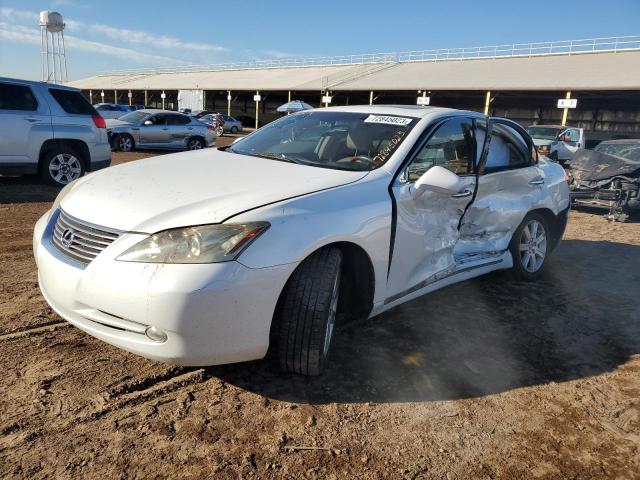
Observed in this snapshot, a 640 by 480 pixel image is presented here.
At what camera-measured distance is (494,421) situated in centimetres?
254

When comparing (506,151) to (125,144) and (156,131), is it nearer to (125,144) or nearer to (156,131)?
(156,131)

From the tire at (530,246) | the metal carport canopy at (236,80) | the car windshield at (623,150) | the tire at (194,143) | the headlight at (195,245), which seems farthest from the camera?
the metal carport canopy at (236,80)

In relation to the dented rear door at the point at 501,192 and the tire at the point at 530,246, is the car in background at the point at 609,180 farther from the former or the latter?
the dented rear door at the point at 501,192

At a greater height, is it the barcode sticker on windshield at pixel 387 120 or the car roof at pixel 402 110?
the car roof at pixel 402 110

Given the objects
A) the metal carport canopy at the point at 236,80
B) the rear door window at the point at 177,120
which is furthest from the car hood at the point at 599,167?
the metal carport canopy at the point at 236,80

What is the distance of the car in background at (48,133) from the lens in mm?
7352

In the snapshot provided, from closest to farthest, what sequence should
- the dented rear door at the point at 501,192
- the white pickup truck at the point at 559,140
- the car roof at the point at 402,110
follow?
1. the car roof at the point at 402,110
2. the dented rear door at the point at 501,192
3. the white pickup truck at the point at 559,140

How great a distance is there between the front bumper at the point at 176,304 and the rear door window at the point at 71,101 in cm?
653

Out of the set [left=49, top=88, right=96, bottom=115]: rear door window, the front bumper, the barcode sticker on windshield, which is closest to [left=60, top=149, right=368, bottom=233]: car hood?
the front bumper

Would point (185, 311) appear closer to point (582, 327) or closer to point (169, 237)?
point (169, 237)

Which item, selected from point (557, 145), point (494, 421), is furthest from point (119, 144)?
point (494, 421)

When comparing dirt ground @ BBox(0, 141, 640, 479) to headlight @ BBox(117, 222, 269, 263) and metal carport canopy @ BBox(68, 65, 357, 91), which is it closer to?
headlight @ BBox(117, 222, 269, 263)

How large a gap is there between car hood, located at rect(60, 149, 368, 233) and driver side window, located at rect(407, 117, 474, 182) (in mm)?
520

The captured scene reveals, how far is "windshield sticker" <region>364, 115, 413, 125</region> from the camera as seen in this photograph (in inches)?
139
